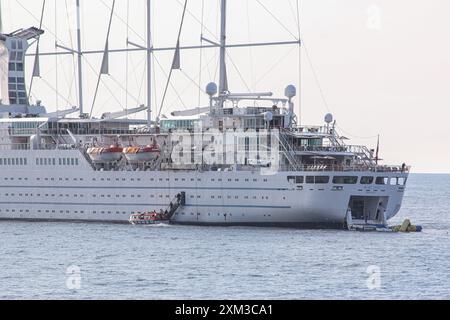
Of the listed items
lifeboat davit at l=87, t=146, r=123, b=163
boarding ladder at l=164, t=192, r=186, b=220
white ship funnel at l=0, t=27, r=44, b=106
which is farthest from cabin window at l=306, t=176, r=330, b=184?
white ship funnel at l=0, t=27, r=44, b=106

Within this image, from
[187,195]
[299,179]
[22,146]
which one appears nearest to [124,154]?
[187,195]

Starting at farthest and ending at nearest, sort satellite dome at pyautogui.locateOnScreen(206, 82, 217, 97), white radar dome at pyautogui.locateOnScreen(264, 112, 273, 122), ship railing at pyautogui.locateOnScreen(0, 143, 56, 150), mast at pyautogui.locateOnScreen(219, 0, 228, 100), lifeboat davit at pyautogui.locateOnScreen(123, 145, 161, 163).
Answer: ship railing at pyautogui.locateOnScreen(0, 143, 56, 150)
mast at pyautogui.locateOnScreen(219, 0, 228, 100)
lifeboat davit at pyautogui.locateOnScreen(123, 145, 161, 163)
satellite dome at pyautogui.locateOnScreen(206, 82, 217, 97)
white radar dome at pyautogui.locateOnScreen(264, 112, 273, 122)

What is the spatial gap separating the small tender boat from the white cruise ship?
88 centimetres

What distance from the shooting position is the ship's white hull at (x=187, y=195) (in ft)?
213

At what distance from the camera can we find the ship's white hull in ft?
213

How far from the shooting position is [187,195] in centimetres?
6894

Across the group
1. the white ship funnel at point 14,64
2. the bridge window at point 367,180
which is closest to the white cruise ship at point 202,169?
the bridge window at point 367,180

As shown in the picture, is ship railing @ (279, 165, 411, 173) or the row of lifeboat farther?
the row of lifeboat

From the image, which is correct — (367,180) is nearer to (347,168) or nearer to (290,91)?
(347,168)

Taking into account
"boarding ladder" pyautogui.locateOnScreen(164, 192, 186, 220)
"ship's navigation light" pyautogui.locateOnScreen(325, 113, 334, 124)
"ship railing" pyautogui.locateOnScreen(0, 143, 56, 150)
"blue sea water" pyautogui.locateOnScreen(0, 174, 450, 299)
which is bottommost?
"blue sea water" pyautogui.locateOnScreen(0, 174, 450, 299)

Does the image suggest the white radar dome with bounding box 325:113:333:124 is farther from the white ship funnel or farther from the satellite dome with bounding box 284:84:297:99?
the white ship funnel

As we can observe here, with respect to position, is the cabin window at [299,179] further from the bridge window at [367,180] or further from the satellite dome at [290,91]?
the satellite dome at [290,91]
